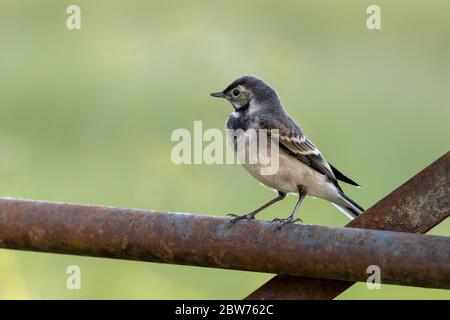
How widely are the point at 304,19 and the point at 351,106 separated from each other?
1201 millimetres

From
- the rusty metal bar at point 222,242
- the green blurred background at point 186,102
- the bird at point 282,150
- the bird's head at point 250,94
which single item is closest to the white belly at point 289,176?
the bird at point 282,150

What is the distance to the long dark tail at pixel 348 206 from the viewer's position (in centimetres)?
554

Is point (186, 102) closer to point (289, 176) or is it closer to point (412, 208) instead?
point (289, 176)

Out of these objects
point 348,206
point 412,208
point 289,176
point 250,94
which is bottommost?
point 348,206

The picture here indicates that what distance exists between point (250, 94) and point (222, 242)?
2388 millimetres

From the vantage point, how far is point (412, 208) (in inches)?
131

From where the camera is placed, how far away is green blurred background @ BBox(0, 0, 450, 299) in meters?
7.60

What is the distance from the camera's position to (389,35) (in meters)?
10.2

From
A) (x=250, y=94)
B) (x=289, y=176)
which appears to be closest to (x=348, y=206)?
(x=289, y=176)

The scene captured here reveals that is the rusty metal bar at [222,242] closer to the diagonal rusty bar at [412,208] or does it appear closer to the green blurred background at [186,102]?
the diagonal rusty bar at [412,208]

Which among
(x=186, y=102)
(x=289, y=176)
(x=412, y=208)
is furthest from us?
(x=186, y=102)

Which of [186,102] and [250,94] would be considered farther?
[186,102]

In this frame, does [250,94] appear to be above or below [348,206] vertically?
above

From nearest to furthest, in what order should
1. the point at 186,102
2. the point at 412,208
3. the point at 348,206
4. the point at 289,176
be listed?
the point at 412,208, the point at 289,176, the point at 348,206, the point at 186,102
